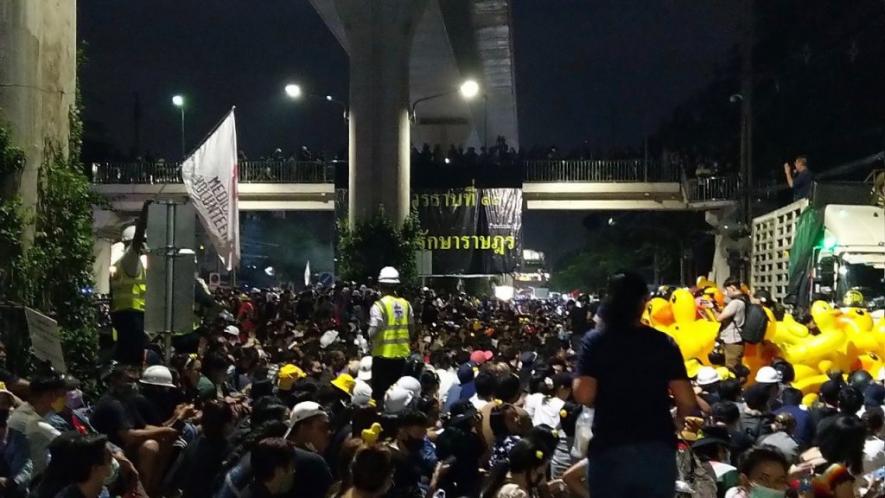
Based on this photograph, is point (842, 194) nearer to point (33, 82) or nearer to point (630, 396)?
point (33, 82)

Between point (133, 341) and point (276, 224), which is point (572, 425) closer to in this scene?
point (133, 341)

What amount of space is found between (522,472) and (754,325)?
7.79m

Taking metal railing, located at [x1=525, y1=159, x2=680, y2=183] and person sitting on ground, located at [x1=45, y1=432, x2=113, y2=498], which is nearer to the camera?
person sitting on ground, located at [x1=45, y1=432, x2=113, y2=498]

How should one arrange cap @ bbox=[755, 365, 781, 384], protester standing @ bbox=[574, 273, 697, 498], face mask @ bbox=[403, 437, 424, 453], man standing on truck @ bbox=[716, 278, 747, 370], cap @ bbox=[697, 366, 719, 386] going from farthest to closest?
1. man standing on truck @ bbox=[716, 278, 747, 370]
2. cap @ bbox=[697, 366, 719, 386]
3. cap @ bbox=[755, 365, 781, 384]
4. face mask @ bbox=[403, 437, 424, 453]
5. protester standing @ bbox=[574, 273, 697, 498]

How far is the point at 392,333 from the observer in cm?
1180

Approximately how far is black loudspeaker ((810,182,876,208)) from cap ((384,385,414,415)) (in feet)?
35.6

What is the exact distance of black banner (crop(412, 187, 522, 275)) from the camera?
109ft

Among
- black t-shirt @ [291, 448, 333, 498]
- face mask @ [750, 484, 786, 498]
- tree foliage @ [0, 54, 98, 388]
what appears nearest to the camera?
face mask @ [750, 484, 786, 498]

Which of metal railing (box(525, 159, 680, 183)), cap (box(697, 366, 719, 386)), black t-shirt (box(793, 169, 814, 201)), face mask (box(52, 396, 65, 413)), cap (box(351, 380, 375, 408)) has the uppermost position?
metal railing (box(525, 159, 680, 183))

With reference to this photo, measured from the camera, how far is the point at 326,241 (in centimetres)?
8631

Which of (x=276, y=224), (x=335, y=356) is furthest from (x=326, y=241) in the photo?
(x=335, y=356)

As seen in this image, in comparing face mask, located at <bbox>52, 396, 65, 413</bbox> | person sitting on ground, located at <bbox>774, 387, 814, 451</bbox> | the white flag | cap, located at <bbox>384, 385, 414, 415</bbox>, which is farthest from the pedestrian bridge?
face mask, located at <bbox>52, 396, 65, 413</bbox>

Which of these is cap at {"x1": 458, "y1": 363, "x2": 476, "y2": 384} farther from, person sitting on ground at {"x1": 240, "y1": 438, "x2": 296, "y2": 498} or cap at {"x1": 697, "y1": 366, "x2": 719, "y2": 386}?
person sitting on ground at {"x1": 240, "y1": 438, "x2": 296, "y2": 498}

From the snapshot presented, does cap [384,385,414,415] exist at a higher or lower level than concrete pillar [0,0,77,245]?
lower
